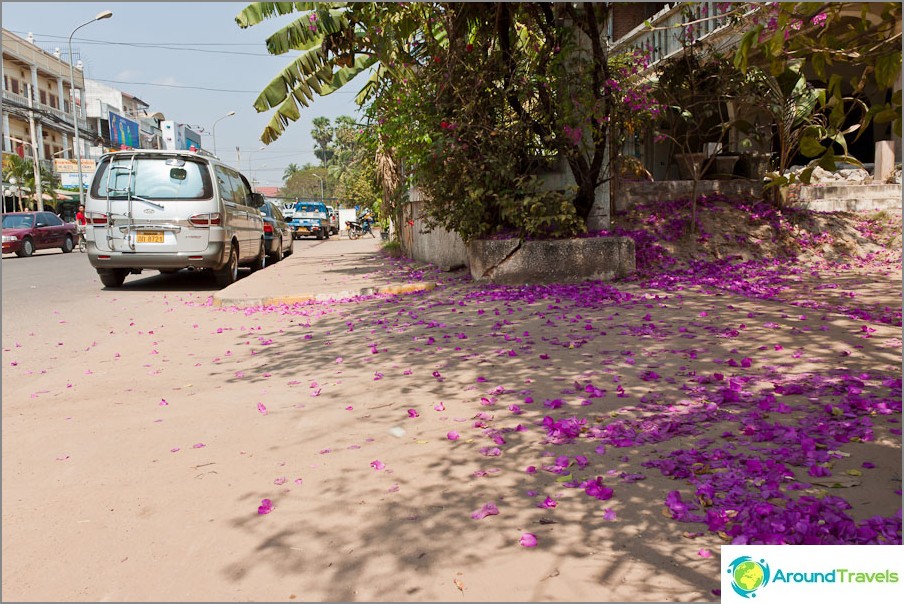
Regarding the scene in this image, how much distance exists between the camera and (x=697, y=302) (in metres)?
7.53

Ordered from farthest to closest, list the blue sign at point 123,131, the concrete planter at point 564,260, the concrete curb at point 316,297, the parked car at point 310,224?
the blue sign at point 123,131 < the parked car at point 310,224 < the concrete curb at point 316,297 < the concrete planter at point 564,260

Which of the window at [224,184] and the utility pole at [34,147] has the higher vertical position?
the utility pole at [34,147]

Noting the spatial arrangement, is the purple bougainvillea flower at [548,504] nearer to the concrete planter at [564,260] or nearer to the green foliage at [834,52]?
the green foliage at [834,52]

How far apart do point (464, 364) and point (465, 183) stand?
4738mm

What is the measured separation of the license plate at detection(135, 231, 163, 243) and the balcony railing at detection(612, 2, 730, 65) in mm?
9649

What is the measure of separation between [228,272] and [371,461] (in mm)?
9245

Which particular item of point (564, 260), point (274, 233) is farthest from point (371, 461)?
point (274, 233)

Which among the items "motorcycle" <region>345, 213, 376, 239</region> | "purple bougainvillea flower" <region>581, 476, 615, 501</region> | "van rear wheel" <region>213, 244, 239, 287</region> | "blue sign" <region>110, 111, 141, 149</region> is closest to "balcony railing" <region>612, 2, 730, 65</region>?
"van rear wheel" <region>213, 244, 239, 287</region>

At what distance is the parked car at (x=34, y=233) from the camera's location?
2314 centimetres

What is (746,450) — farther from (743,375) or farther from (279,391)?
(279,391)

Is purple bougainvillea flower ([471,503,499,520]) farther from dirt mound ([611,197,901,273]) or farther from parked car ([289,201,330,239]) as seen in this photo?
parked car ([289,201,330,239])

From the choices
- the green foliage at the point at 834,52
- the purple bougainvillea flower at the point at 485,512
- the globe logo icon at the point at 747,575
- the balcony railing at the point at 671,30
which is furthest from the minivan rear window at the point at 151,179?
the globe logo icon at the point at 747,575

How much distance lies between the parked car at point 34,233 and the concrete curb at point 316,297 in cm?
1704

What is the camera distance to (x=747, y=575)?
7.14 feet
